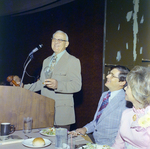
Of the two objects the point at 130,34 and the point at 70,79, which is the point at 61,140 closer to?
the point at 70,79

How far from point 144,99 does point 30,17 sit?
1892 mm

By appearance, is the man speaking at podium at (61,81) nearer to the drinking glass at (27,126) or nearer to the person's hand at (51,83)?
the person's hand at (51,83)

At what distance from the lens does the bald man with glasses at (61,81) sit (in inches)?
91.7

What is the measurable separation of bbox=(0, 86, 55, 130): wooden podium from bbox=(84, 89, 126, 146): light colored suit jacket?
17.5 inches

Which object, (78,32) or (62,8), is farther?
(78,32)

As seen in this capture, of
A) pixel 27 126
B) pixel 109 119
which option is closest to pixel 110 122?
pixel 109 119

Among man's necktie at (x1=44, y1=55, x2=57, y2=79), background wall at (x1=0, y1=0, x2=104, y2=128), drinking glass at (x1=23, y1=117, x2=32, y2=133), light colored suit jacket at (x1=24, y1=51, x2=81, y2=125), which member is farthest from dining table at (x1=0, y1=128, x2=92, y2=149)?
background wall at (x1=0, y1=0, x2=104, y2=128)

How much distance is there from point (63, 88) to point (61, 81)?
91 mm

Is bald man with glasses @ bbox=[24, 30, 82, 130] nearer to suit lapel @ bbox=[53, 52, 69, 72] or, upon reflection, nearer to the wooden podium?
suit lapel @ bbox=[53, 52, 69, 72]

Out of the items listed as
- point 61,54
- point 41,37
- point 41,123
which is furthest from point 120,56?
point 41,123

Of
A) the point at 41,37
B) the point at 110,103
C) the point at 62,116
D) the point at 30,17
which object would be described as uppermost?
the point at 30,17

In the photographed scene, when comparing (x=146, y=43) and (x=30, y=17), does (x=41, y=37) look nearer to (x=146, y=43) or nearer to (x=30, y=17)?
(x=30, y=17)

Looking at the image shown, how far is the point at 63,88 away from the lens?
89.6 inches

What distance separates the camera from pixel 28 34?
2617mm
